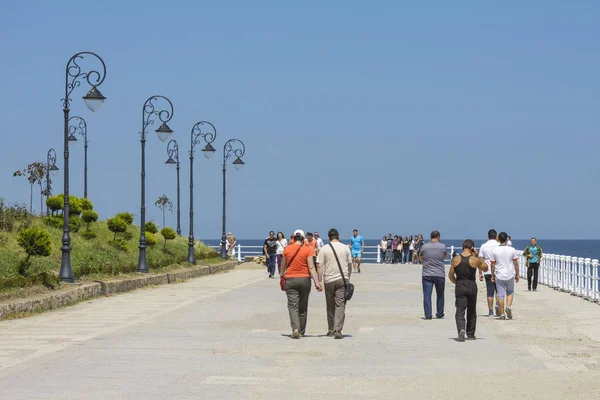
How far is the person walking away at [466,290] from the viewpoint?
54.2 ft

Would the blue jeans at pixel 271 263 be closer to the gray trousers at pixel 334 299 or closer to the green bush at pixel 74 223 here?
the green bush at pixel 74 223

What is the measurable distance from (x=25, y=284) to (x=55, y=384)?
12224mm

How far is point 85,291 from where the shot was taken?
25.0m

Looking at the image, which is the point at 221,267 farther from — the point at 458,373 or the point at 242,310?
the point at 458,373

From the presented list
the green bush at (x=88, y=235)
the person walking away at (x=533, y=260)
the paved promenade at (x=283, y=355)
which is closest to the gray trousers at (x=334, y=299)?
the paved promenade at (x=283, y=355)

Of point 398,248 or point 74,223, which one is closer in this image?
point 74,223

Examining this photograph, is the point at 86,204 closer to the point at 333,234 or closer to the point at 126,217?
the point at 126,217

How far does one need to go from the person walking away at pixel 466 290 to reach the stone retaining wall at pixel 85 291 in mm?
8488

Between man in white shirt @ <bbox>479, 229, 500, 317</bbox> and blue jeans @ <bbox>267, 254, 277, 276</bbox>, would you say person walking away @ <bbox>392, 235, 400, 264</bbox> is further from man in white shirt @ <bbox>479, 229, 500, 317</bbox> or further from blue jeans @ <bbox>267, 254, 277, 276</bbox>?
man in white shirt @ <bbox>479, 229, 500, 317</bbox>

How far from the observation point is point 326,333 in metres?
17.6

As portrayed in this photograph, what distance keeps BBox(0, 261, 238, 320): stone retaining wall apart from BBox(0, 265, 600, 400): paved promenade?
40 centimetres

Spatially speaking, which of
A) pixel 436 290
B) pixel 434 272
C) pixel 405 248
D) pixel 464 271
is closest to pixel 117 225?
pixel 405 248

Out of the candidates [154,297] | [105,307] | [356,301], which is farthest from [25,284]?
[356,301]

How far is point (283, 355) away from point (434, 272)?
25.0 ft
